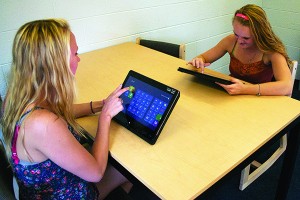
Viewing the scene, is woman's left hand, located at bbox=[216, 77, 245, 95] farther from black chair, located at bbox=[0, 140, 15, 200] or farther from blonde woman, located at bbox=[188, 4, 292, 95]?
black chair, located at bbox=[0, 140, 15, 200]

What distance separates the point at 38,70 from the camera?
936mm

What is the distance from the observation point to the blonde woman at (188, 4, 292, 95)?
1.36m

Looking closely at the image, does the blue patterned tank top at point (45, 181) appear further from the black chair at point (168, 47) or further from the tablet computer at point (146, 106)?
the black chair at point (168, 47)

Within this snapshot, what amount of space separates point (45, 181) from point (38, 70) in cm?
39

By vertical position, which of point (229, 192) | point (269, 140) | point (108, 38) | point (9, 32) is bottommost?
point (229, 192)

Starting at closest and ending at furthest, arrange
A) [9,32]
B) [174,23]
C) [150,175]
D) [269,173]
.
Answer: [150,175], [9,32], [269,173], [174,23]

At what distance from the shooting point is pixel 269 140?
1.09 meters

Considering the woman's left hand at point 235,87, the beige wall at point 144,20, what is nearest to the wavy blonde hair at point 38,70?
the woman's left hand at point 235,87

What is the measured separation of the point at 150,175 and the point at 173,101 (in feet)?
0.93

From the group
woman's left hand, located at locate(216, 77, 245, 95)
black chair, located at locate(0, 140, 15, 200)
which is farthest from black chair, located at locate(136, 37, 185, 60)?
black chair, located at locate(0, 140, 15, 200)

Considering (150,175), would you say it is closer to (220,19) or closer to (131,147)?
(131,147)

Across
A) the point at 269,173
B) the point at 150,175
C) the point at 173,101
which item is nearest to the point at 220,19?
the point at 269,173

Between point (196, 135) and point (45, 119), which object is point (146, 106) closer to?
point (196, 135)

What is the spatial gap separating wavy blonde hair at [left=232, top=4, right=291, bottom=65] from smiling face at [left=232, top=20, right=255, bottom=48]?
0.07ft
